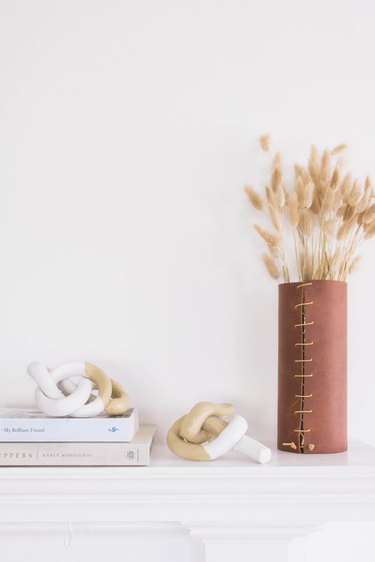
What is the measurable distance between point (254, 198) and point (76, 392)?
44cm

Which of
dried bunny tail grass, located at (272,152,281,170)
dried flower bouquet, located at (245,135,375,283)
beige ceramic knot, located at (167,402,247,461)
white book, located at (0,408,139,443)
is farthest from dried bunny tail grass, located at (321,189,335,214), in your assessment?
white book, located at (0,408,139,443)

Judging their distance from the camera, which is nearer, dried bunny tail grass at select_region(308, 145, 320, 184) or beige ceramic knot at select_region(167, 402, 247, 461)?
beige ceramic knot at select_region(167, 402, 247, 461)

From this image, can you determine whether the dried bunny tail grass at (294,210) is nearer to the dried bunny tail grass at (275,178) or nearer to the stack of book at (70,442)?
the dried bunny tail grass at (275,178)

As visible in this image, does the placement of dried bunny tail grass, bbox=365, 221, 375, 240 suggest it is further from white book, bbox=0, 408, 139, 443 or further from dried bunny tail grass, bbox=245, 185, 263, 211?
white book, bbox=0, 408, 139, 443

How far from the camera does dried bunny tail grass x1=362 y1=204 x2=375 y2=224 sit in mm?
1104

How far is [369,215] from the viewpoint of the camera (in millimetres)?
1107

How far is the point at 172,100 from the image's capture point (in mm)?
1235

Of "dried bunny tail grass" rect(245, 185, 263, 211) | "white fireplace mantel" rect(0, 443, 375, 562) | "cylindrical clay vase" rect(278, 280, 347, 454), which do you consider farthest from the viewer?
"dried bunny tail grass" rect(245, 185, 263, 211)

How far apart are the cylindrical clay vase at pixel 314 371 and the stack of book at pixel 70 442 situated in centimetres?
24

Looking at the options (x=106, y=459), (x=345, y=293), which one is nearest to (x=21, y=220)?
(x=106, y=459)

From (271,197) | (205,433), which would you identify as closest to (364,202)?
(271,197)

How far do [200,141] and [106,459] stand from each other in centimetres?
59

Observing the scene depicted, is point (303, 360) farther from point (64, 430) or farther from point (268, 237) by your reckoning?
point (64, 430)

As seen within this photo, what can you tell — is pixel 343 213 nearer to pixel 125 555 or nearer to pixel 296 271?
pixel 296 271
